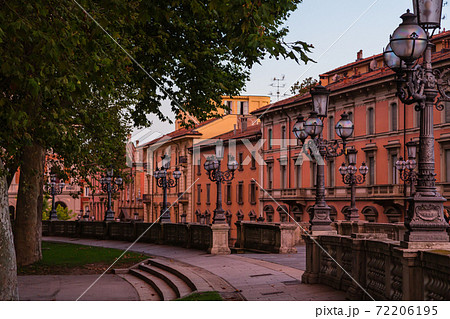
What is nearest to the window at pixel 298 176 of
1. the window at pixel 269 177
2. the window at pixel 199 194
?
the window at pixel 269 177

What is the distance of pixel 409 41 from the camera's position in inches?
370

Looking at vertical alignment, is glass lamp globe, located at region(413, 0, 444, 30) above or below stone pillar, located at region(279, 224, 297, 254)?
above

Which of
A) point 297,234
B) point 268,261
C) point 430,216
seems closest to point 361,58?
point 297,234

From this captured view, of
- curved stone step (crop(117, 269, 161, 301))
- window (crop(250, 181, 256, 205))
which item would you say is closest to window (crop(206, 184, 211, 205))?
window (crop(250, 181, 256, 205))

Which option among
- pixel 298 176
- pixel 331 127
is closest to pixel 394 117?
pixel 331 127

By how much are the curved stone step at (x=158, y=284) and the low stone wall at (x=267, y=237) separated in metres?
5.65

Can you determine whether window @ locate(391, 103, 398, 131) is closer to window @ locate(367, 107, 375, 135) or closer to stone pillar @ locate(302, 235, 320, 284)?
window @ locate(367, 107, 375, 135)

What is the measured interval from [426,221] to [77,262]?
16.2 m

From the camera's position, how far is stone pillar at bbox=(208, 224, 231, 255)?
25.8 meters

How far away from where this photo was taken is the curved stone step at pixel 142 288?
16.3 meters

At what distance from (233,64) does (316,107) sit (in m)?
6.01

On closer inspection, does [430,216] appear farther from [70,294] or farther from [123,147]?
[123,147]

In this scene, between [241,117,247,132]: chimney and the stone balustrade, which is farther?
[241,117,247,132]: chimney

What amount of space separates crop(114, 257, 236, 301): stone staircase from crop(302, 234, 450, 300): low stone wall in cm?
211
